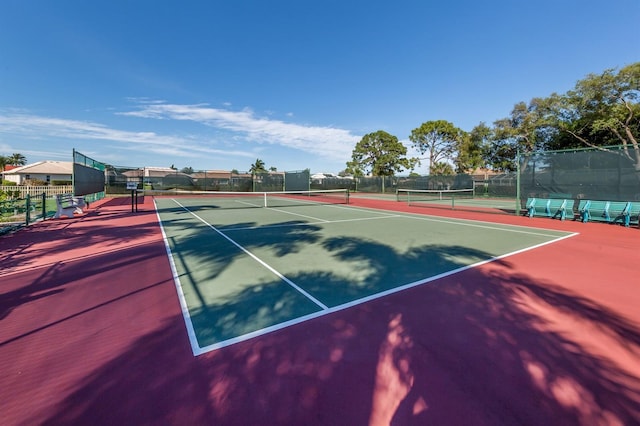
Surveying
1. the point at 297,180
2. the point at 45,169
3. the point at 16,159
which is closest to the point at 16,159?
the point at 16,159

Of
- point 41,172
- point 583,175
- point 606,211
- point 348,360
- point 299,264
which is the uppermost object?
point 41,172

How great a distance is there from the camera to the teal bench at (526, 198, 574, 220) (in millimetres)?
12711

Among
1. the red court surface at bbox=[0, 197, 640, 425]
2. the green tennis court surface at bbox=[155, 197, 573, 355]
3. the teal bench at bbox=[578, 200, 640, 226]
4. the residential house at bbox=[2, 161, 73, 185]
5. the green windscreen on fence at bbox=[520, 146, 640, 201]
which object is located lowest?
the red court surface at bbox=[0, 197, 640, 425]

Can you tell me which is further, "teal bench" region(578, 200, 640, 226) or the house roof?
the house roof

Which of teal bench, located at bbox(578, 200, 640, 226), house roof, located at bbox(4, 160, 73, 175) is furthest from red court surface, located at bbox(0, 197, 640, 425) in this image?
house roof, located at bbox(4, 160, 73, 175)

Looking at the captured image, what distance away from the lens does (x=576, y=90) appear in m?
22.8

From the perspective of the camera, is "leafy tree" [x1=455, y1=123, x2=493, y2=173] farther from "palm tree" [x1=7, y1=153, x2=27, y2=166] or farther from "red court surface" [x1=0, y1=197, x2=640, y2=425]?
"palm tree" [x1=7, y1=153, x2=27, y2=166]

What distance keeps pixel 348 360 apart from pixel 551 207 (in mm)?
14777

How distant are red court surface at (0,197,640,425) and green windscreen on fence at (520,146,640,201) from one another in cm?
981

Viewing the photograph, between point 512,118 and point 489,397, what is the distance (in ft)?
123

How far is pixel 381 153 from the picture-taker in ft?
170

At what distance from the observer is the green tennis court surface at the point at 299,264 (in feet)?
12.5

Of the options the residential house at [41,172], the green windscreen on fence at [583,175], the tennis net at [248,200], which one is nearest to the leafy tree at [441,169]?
the tennis net at [248,200]

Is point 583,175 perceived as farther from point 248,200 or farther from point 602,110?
point 248,200
